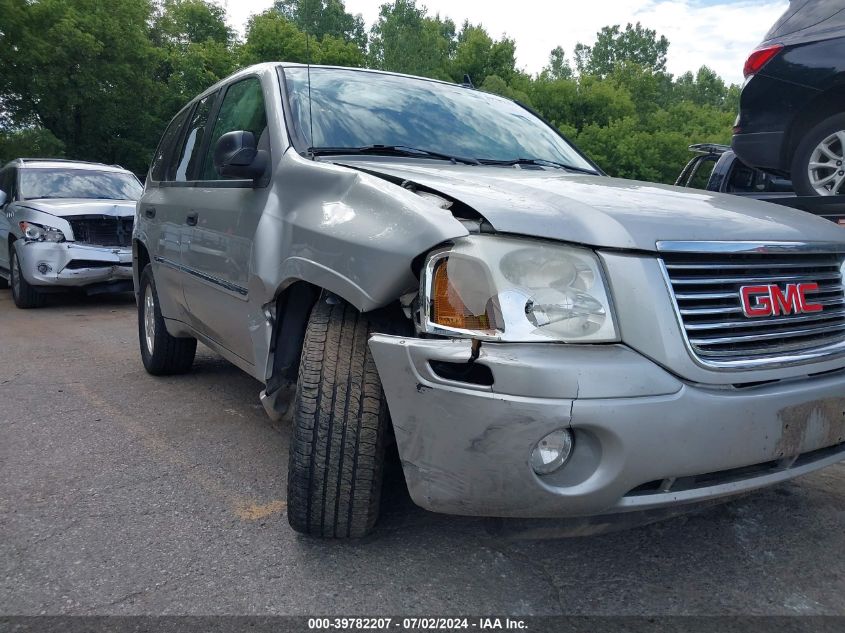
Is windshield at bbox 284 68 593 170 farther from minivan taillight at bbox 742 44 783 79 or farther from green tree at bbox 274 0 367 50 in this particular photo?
minivan taillight at bbox 742 44 783 79

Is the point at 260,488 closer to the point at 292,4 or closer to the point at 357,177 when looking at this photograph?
the point at 357,177

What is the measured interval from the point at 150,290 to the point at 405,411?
340 centimetres

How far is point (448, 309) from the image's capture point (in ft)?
6.48

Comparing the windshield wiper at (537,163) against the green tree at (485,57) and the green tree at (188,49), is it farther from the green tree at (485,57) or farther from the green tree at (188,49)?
the green tree at (485,57)

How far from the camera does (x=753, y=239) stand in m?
2.17

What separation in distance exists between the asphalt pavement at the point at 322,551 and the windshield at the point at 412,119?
4.75 feet

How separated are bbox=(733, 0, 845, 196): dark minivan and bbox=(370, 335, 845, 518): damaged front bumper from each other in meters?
3.45

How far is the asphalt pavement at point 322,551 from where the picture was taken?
2156 millimetres

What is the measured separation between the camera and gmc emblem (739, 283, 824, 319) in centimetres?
212

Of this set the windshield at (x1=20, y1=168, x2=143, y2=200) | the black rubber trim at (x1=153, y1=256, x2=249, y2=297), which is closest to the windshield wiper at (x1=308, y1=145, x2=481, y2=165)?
the black rubber trim at (x1=153, y1=256, x2=249, y2=297)

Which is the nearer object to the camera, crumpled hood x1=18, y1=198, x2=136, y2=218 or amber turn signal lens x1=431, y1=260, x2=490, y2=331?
amber turn signal lens x1=431, y1=260, x2=490, y2=331

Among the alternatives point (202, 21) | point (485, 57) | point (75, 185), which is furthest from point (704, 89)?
point (75, 185)

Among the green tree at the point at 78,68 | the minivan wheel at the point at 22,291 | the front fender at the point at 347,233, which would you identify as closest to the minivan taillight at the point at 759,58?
the front fender at the point at 347,233

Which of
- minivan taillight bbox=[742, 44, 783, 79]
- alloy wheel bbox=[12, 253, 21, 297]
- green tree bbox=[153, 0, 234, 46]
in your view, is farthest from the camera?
green tree bbox=[153, 0, 234, 46]
